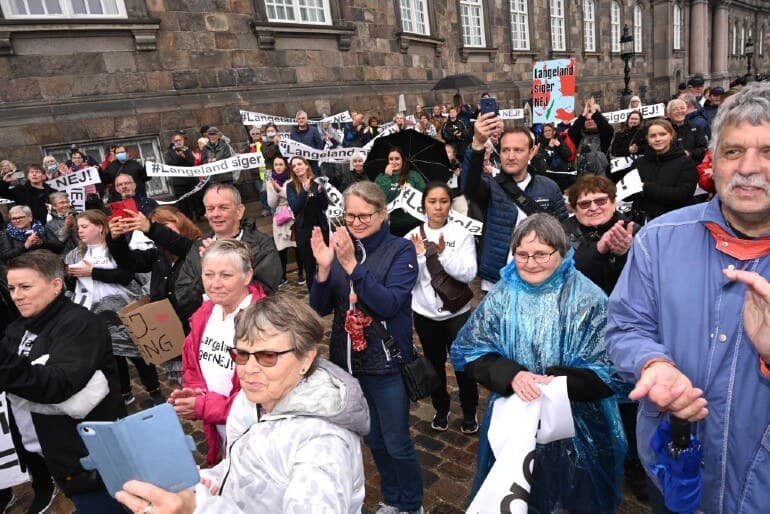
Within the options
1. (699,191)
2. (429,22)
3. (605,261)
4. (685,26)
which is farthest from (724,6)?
(605,261)

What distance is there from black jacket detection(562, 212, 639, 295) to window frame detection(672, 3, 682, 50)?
127 feet

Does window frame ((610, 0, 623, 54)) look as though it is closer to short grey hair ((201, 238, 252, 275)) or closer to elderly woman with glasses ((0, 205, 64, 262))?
elderly woman with glasses ((0, 205, 64, 262))

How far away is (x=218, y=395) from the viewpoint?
2.52m

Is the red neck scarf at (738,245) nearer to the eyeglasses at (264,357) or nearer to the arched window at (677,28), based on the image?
the eyeglasses at (264,357)

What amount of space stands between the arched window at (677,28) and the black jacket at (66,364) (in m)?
41.2

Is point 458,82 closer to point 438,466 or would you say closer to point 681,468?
point 438,466

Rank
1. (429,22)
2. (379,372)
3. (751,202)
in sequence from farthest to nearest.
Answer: (429,22), (379,372), (751,202)

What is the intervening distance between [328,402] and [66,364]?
1.64m

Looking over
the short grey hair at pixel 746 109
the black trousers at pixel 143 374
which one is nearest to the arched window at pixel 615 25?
the black trousers at pixel 143 374

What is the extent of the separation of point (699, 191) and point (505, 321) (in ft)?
12.7

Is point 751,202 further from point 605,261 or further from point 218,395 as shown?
point 218,395

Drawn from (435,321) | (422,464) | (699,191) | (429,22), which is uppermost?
(429,22)

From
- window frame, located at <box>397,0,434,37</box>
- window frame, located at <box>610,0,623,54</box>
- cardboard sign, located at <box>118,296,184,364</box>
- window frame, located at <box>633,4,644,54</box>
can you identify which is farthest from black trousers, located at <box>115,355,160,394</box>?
window frame, located at <box>633,4,644,54</box>

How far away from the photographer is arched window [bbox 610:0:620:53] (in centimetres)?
2904
